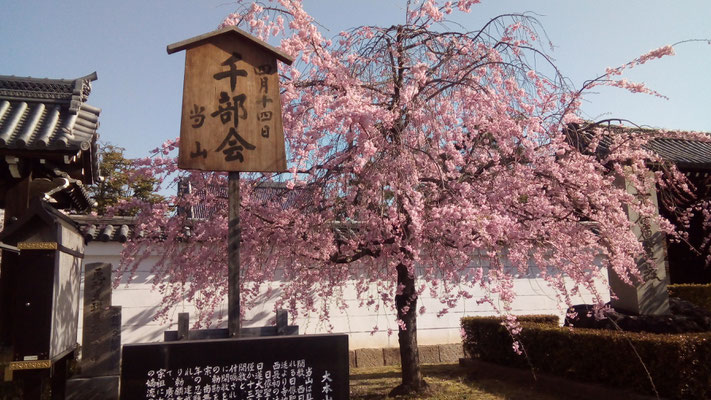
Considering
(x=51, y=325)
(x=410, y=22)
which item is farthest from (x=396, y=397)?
(x=410, y=22)

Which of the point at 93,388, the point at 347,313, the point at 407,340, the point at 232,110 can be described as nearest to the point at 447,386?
the point at 407,340

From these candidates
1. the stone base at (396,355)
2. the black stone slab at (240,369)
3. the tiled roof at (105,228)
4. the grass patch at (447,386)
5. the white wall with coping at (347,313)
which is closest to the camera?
the black stone slab at (240,369)

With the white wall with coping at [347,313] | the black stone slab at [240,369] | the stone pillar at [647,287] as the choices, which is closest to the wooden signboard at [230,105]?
the black stone slab at [240,369]

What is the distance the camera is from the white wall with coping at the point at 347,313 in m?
10.5

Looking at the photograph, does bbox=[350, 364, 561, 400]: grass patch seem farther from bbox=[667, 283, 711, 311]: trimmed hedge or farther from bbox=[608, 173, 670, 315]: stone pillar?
bbox=[667, 283, 711, 311]: trimmed hedge

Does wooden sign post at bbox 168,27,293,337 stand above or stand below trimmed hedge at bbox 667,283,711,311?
above

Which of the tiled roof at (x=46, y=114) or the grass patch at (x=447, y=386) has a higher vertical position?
the tiled roof at (x=46, y=114)

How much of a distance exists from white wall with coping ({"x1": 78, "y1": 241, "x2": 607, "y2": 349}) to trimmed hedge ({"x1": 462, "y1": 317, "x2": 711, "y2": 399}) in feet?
3.60

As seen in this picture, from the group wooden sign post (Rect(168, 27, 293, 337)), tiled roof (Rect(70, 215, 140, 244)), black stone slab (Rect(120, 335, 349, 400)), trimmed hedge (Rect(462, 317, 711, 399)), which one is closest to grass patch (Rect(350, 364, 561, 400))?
trimmed hedge (Rect(462, 317, 711, 399))

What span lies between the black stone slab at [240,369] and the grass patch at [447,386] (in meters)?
3.82

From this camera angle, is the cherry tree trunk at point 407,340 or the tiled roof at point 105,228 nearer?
the cherry tree trunk at point 407,340

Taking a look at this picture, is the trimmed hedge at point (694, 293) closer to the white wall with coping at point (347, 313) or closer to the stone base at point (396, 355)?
the white wall with coping at point (347, 313)

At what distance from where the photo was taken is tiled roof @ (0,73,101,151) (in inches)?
244

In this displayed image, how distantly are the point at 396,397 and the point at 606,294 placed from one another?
7.75m
